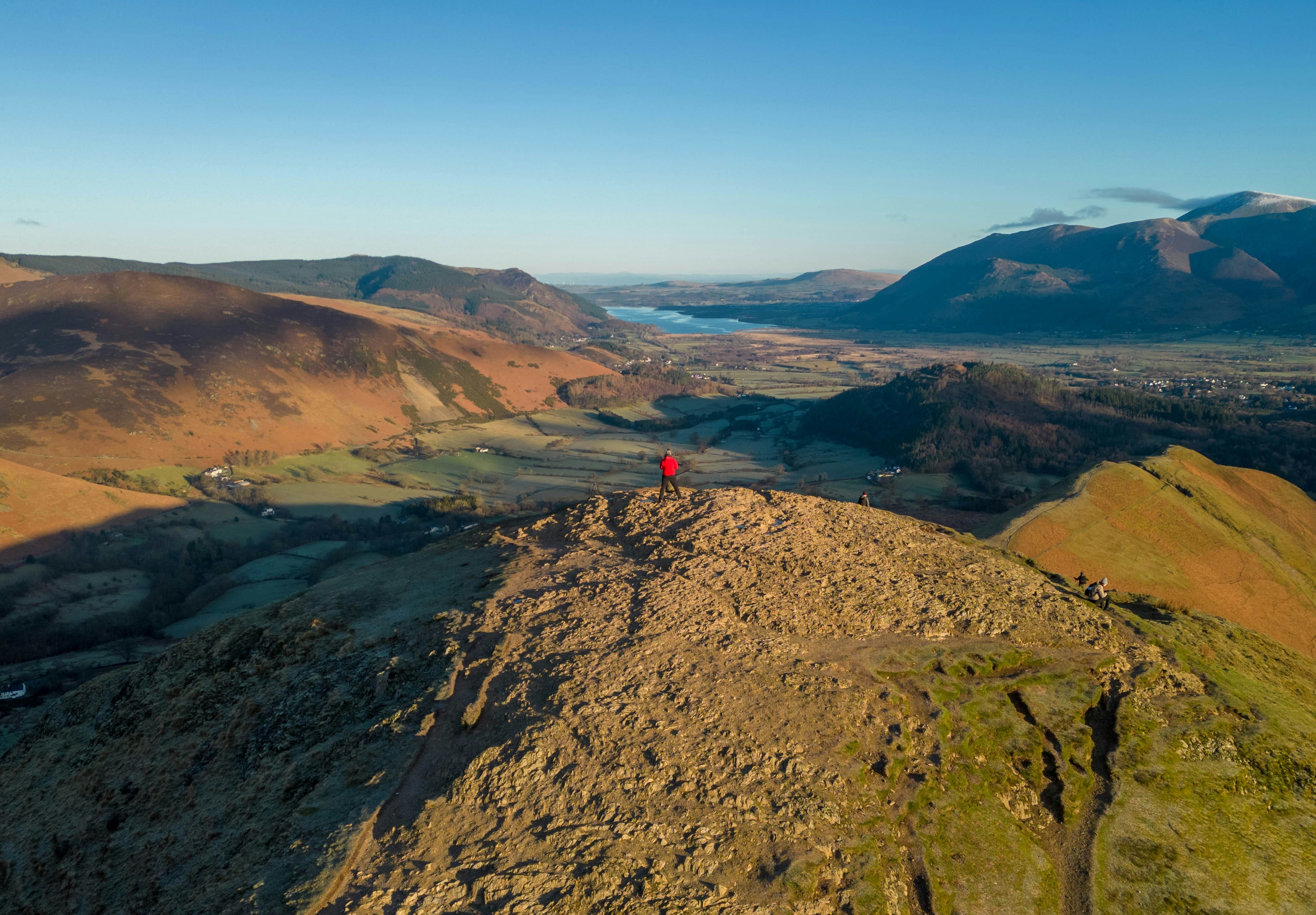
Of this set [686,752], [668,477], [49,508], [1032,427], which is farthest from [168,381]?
[1032,427]

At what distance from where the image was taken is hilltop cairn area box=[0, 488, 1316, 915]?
13.4m

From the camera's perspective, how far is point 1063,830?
54.8 feet

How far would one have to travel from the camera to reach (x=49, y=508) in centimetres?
9181

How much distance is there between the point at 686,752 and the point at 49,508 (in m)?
113

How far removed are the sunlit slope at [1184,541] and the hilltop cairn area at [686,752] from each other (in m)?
20.8

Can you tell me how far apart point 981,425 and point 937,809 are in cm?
14586

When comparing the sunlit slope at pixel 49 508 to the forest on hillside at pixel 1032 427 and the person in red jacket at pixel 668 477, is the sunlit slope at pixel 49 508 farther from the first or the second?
the forest on hillside at pixel 1032 427

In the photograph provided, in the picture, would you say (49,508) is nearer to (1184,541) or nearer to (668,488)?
(668,488)

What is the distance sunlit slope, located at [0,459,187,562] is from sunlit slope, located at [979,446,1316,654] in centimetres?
10914

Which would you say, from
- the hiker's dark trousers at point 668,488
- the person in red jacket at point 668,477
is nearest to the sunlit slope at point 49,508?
the hiker's dark trousers at point 668,488

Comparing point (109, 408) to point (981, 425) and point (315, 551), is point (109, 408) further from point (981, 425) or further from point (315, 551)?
point (981, 425)

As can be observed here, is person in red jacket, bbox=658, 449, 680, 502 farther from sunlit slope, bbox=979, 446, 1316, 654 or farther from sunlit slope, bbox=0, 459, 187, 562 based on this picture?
sunlit slope, bbox=0, 459, 187, 562

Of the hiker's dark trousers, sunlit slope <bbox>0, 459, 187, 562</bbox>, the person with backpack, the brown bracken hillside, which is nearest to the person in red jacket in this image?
the hiker's dark trousers

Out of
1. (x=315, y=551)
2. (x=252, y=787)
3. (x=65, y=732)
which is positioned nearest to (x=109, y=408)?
(x=315, y=551)
